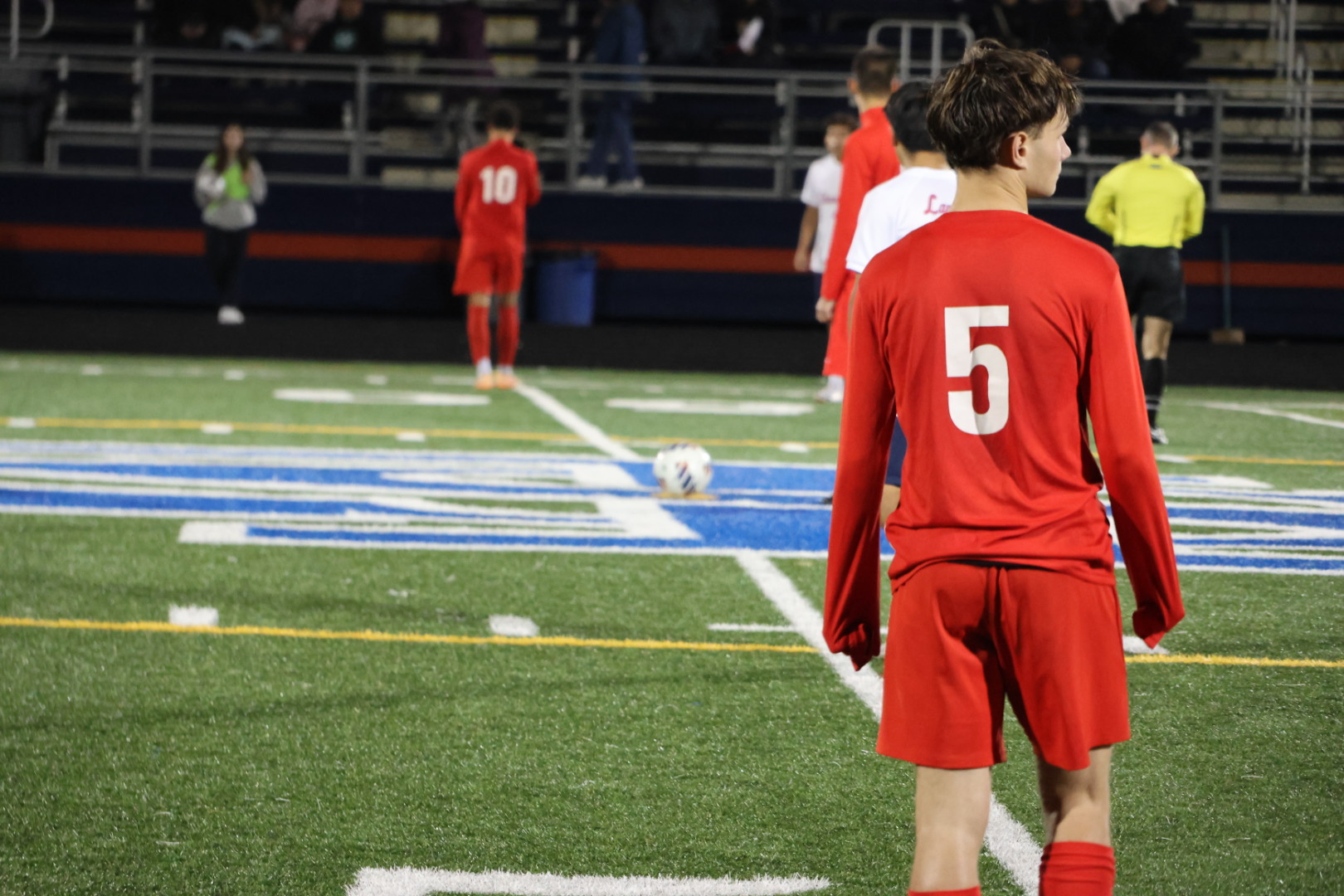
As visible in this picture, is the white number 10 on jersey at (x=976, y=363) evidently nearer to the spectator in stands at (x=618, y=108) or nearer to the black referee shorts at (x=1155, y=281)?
the black referee shorts at (x=1155, y=281)

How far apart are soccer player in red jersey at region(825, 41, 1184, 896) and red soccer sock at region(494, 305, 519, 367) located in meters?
12.0

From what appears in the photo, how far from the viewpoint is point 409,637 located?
572 centimetres

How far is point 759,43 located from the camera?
2019cm

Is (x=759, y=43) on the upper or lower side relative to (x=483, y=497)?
upper

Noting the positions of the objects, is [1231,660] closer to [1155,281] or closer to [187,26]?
[1155,281]

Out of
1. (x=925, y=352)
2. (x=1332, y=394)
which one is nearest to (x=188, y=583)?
(x=925, y=352)

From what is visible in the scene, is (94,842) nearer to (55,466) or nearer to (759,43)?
(55,466)

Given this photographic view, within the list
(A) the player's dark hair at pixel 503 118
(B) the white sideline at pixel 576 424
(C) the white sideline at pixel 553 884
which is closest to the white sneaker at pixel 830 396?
(B) the white sideline at pixel 576 424

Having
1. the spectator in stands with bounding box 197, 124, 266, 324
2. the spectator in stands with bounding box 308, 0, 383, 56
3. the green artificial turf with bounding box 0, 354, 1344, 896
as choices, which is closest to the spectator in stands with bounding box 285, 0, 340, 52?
the spectator in stands with bounding box 308, 0, 383, 56

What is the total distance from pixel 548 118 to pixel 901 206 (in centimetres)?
1463

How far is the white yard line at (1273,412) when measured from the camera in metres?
13.5

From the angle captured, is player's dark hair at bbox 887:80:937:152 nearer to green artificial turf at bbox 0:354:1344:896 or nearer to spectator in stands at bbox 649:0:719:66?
green artificial turf at bbox 0:354:1344:896

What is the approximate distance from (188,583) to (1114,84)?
14.3m

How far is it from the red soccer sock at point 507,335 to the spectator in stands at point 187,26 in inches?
304
